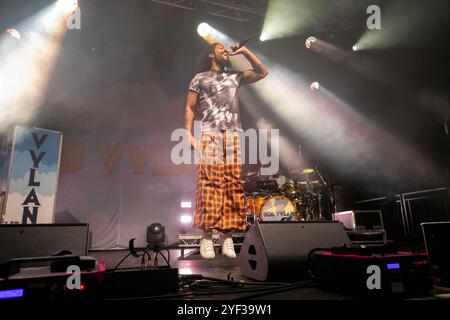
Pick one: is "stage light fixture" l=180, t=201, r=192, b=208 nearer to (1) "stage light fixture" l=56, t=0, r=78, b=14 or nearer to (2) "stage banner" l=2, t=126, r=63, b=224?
(2) "stage banner" l=2, t=126, r=63, b=224

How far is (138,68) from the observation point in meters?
6.20

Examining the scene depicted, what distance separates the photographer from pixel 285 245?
4.30 ft

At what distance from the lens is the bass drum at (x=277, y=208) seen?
4.63m

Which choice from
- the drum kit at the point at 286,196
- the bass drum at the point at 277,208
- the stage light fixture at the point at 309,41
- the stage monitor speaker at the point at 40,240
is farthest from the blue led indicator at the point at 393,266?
the stage light fixture at the point at 309,41

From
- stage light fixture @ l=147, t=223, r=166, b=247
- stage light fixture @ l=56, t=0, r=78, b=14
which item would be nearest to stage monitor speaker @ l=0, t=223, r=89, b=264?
stage light fixture @ l=147, t=223, r=166, b=247

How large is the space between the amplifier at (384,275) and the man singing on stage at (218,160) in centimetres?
155

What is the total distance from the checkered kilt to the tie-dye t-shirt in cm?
17

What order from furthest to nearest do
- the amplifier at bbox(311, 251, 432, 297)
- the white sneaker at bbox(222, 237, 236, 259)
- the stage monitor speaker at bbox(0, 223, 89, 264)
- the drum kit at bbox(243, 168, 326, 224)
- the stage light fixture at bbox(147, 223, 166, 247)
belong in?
the stage light fixture at bbox(147, 223, 166, 247) < the drum kit at bbox(243, 168, 326, 224) < the white sneaker at bbox(222, 237, 236, 259) < the stage monitor speaker at bbox(0, 223, 89, 264) < the amplifier at bbox(311, 251, 432, 297)

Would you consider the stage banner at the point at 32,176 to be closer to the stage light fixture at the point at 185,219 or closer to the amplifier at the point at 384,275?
the stage light fixture at the point at 185,219

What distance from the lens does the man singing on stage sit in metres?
2.56

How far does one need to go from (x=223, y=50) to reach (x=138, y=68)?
138 inches

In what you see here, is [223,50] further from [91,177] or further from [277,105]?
[91,177]

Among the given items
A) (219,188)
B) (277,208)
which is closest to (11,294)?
(219,188)
